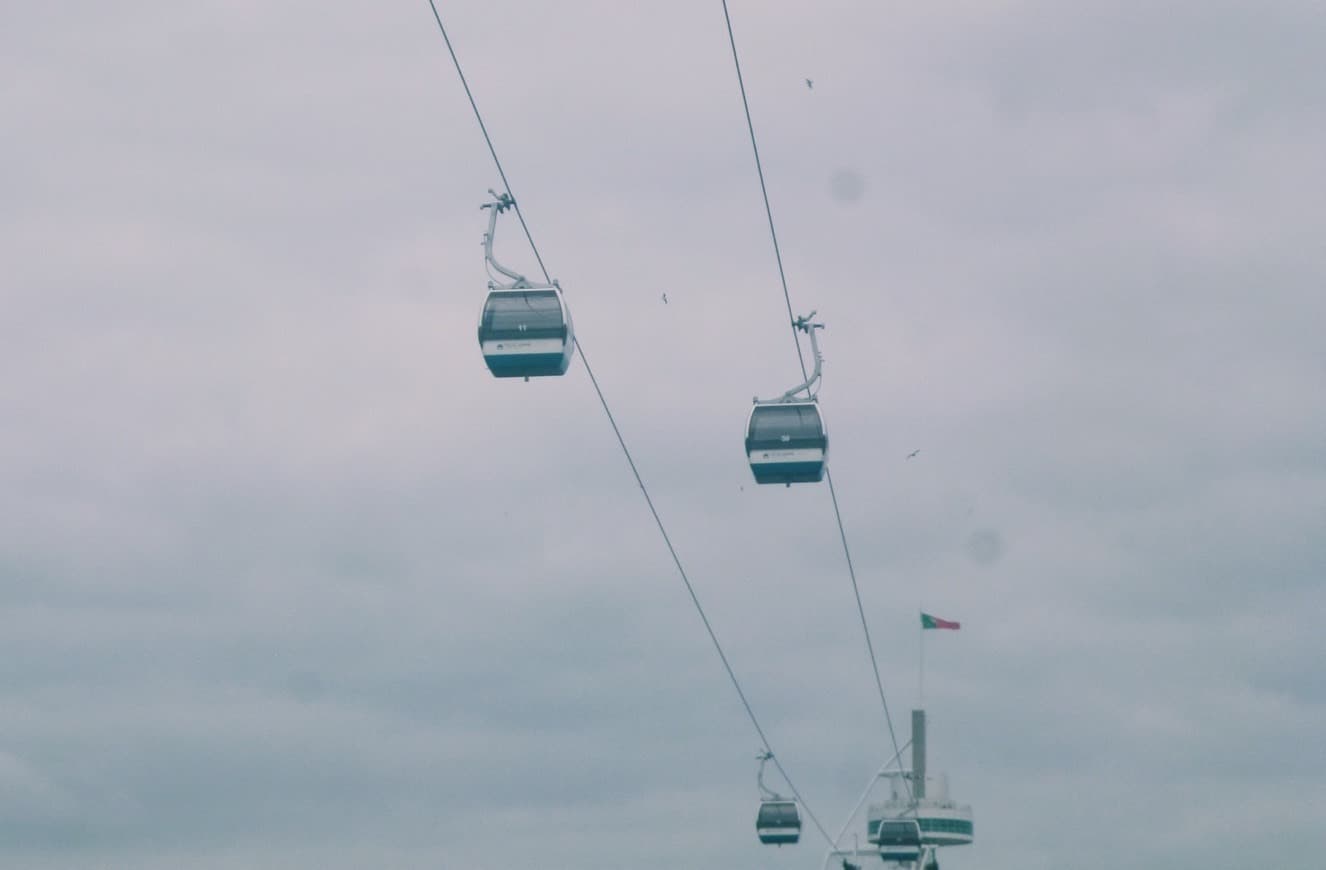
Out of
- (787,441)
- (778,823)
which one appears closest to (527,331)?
(787,441)

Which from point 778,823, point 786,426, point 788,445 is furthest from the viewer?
point 778,823

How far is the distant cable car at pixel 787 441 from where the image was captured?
39406 mm

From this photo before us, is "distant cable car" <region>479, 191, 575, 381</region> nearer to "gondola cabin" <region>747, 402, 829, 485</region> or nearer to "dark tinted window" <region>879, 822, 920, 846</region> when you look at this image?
"gondola cabin" <region>747, 402, 829, 485</region>

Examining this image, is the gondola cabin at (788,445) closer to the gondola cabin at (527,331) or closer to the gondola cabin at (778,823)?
Result: the gondola cabin at (527,331)

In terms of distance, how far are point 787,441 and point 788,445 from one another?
3.4 inches

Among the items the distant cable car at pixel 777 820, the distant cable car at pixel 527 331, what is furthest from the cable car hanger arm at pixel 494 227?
the distant cable car at pixel 777 820

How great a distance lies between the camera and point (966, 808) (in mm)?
199125

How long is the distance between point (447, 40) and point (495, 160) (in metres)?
3.79

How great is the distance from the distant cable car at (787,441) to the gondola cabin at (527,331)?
756 cm

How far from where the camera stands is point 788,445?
39469 millimetres

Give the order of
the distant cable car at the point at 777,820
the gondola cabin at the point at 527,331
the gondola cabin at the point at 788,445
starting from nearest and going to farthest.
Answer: the gondola cabin at the point at 527,331, the gondola cabin at the point at 788,445, the distant cable car at the point at 777,820

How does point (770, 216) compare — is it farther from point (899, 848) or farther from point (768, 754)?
point (899, 848)

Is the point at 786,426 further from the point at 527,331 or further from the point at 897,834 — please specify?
the point at 897,834

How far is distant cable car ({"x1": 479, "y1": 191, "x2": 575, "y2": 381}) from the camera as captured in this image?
1281 inches
